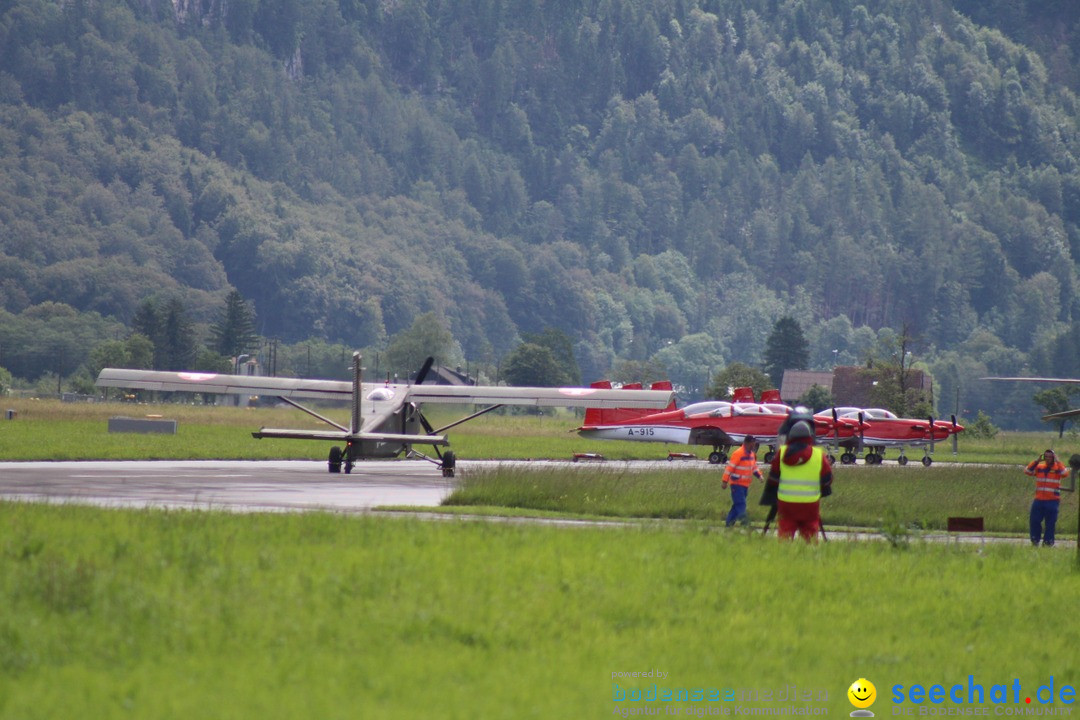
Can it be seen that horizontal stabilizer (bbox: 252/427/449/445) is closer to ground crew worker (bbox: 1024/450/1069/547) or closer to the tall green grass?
the tall green grass

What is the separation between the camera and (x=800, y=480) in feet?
59.5

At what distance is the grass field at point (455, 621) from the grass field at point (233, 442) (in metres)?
25.7

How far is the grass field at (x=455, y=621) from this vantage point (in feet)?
35.6

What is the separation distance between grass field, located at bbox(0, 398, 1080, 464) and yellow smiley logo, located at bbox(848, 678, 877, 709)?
3116 centimetres

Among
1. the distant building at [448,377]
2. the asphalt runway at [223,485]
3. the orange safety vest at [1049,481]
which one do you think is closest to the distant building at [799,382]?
the distant building at [448,377]

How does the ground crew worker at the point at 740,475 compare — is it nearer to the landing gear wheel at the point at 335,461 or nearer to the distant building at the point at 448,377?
the landing gear wheel at the point at 335,461

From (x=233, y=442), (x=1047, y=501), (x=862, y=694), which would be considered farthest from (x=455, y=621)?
(x=233, y=442)

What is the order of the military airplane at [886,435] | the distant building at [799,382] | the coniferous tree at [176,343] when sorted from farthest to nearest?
the coniferous tree at [176,343] < the distant building at [799,382] < the military airplane at [886,435]

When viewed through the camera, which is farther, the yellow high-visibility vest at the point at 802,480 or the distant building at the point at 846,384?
the distant building at the point at 846,384

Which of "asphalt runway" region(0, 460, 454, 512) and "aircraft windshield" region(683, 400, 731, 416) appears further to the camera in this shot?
"aircraft windshield" region(683, 400, 731, 416)

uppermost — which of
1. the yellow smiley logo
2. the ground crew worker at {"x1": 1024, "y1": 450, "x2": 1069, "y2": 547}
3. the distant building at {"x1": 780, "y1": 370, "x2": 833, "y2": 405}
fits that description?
the distant building at {"x1": 780, "y1": 370, "x2": 833, "y2": 405}

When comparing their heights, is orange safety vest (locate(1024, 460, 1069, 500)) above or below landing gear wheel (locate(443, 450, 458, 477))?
above

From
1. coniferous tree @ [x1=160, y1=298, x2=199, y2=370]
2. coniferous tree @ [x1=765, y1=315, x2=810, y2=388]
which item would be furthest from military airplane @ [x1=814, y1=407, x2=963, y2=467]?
coniferous tree @ [x1=765, y1=315, x2=810, y2=388]

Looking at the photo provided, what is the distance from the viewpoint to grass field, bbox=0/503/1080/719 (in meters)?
10.8
